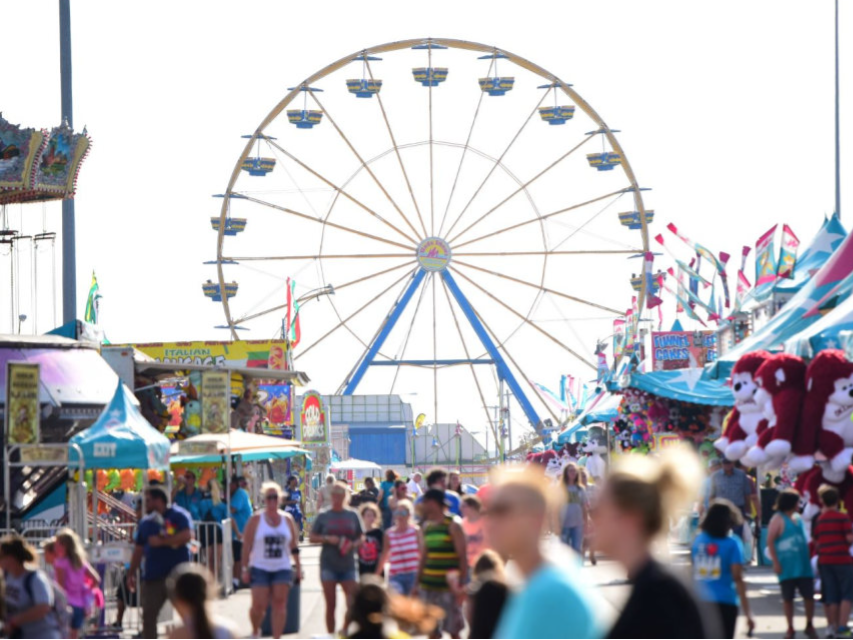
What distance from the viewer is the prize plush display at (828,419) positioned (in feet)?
46.6

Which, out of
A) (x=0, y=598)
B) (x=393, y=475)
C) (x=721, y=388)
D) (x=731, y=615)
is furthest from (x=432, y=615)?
(x=721, y=388)

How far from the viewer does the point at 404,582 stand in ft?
37.5

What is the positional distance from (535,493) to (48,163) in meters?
20.0

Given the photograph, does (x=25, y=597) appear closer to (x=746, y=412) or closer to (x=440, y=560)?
(x=440, y=560)

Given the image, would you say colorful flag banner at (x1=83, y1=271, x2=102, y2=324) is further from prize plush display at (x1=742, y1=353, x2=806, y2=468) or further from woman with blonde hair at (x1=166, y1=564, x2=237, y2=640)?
woman with blonde hair at (x1=166, y1=564, x2=237, y2=640)

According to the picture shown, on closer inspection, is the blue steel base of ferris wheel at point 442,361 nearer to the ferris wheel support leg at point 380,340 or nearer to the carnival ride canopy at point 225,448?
the ferris wheel support leg at point 380,340

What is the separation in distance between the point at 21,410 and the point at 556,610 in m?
12.0

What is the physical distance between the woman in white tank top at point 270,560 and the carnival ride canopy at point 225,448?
223 inches

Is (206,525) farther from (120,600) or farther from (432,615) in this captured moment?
(432,615)

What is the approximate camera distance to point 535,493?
179 inches

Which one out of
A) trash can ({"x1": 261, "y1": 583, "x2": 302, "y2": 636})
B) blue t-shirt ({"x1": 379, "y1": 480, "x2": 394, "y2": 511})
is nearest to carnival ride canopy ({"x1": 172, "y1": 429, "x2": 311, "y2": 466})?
blue t-shirt ({"x1": 379, "y1": 480, "x2": 394, "y2": 511})

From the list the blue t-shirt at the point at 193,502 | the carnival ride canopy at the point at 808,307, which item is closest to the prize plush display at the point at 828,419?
the carnival ride canopy at the point at 808,307

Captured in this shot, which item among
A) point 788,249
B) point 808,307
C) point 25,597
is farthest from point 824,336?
point 788,249

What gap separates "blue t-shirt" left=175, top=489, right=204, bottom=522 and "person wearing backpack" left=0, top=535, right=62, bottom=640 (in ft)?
29.0
